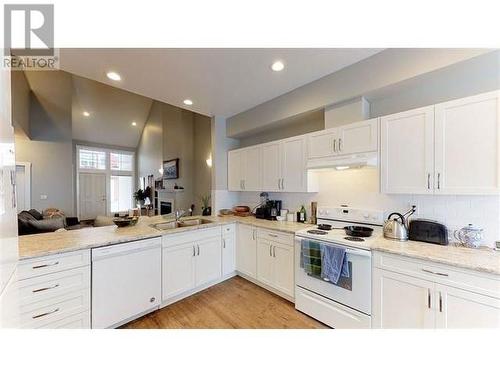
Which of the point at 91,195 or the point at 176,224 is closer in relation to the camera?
the point at 176,224

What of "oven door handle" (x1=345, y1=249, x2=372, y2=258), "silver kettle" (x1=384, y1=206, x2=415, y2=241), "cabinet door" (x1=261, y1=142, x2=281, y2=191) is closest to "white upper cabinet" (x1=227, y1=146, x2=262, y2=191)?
"cabinet door" (x1=261, y1=142, x2=281, y2=191)

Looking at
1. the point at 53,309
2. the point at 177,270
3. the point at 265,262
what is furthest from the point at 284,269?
the point at 53,309

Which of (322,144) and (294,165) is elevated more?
(322,144)

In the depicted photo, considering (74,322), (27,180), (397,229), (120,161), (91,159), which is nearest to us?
(74,322)

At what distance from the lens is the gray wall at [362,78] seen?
175 cm

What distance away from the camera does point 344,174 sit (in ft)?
8.61

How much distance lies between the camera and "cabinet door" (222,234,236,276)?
3.06 metres

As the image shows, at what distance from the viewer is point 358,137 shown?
2178 mm

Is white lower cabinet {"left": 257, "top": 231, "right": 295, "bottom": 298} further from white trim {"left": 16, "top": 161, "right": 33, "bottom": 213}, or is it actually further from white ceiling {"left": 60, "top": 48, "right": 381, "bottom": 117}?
white trim {"left": 16, "top": 161, "right": 33, "bottom": 213}

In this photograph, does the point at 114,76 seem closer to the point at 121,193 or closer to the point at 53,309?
the point at 53,309

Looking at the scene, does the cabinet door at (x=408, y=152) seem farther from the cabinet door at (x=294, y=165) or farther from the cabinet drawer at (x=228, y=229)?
the cabinet drawer at (x=228, y=229)

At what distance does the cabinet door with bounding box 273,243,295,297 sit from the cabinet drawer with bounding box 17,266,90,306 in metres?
1.96

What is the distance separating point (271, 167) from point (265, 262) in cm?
138
